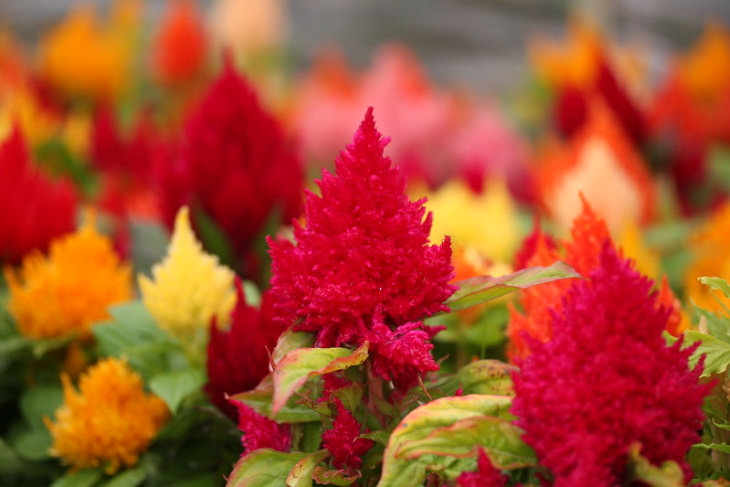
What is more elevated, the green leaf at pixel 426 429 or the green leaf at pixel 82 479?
the green leaf at pixel 426 429

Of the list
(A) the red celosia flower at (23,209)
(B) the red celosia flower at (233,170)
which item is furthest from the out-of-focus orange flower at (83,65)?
(B) the red celosia flower at (233,170)

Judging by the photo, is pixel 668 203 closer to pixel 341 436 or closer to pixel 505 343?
pixel 505 343

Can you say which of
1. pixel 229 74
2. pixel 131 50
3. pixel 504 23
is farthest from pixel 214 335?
pixel 504 23

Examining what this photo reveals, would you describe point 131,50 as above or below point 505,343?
above

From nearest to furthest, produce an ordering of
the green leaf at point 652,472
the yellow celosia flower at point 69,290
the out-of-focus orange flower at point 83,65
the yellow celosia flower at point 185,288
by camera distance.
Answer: the green leaf at point 652,472 < the yellow celosia flower at point 185,288 < the yellow celosia flower at point 69,290 < the out-of-focus orange flower at point 83,65

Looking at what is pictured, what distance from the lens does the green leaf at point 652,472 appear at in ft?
2.39

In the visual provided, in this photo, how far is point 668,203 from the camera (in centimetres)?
243

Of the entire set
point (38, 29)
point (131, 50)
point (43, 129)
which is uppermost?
point (38, 29)

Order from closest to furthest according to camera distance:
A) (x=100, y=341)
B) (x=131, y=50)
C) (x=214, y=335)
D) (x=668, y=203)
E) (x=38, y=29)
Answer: (x=214, y=335) → (x=100, y=341) → (x=668, y=203) → (x=131, y=50) → (x=38, y=29)

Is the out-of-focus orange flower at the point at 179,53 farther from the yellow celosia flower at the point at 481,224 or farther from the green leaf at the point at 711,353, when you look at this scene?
the green leaf at the point at 711,353

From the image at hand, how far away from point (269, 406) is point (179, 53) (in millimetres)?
3311

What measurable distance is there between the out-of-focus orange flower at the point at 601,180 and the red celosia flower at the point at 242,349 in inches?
35.9

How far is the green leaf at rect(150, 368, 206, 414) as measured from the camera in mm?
1155

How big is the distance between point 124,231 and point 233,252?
9.8 inches
